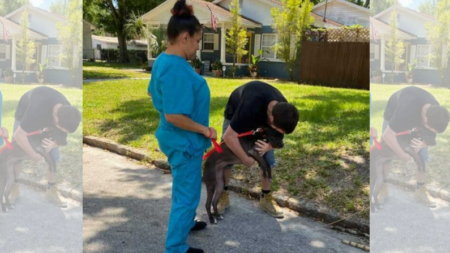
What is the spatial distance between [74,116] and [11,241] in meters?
0.72

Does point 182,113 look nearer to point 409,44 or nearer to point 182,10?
point 182,10

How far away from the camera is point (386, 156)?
2.39m

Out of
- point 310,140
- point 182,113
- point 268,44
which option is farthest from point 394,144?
point 268,44

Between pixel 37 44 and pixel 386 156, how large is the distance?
1850 millimetres

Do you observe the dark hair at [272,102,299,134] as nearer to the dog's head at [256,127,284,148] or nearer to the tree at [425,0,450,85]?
the dog's head at [256,127,284,148]

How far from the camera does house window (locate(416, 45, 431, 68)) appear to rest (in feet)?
7.52

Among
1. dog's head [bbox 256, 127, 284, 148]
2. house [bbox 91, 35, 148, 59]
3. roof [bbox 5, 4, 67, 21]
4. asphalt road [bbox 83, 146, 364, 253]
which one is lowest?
asphalt road [bbox 83, 146, 364, 253]

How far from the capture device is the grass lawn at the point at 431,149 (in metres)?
2.29

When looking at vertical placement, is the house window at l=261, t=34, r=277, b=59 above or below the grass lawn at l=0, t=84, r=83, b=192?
above

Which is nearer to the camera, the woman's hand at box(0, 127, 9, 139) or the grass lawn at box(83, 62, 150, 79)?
the woman's hand at box(0, 127, 9, 139)

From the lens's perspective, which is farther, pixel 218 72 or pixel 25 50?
pixel 218 72

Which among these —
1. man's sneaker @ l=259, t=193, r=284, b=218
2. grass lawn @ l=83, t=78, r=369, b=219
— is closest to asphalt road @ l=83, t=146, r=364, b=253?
→ man's sneaker @ l=259, t=193, r=284, b=218

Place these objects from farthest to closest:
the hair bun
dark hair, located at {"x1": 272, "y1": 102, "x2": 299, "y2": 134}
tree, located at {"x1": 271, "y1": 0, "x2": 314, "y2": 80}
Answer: tree, located at {"x1": 271, "y1": 0, "x2": 314, "y2": 80} < dark hair, located at {"x1": 272, "y1": 102, "x2": 299, "y2": 134} < the hair bun

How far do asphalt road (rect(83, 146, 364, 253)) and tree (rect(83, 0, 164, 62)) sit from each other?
3083 cm
